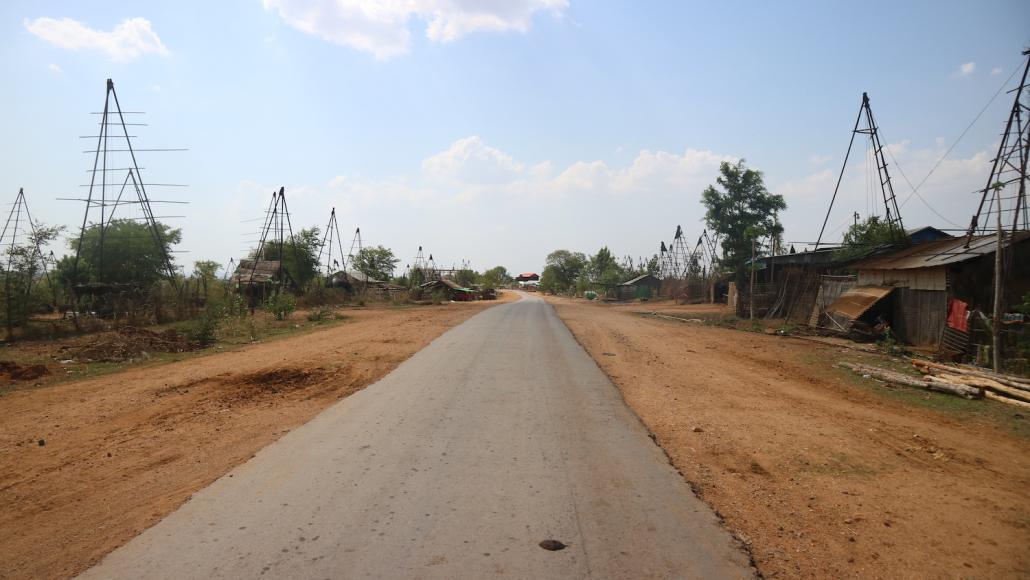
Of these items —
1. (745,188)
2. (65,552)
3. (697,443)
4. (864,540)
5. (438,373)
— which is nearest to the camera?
(65,552)

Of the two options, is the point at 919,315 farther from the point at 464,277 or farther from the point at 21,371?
the point at 464,277

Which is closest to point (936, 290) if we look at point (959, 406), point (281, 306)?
point (959, 406)

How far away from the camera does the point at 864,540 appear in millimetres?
3807

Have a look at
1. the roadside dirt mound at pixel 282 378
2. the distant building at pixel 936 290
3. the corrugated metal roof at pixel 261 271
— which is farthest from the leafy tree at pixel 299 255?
the distant building at pixel 936 290

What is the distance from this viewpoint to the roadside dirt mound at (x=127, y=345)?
1192cm

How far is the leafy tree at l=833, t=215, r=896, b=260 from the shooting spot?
20.7 m

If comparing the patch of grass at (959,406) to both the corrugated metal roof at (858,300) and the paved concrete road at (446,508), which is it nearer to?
the paved concrete road at (446,508)

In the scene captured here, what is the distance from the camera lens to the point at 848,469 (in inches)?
207

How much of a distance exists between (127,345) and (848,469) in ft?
48.6

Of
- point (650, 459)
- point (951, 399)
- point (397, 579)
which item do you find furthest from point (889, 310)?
point (397, 579)

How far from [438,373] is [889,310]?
1427 centimetres

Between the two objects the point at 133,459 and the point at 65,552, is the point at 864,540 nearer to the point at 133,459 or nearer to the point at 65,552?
the point at 65,552

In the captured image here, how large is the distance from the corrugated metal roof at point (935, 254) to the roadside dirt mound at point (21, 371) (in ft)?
68.1

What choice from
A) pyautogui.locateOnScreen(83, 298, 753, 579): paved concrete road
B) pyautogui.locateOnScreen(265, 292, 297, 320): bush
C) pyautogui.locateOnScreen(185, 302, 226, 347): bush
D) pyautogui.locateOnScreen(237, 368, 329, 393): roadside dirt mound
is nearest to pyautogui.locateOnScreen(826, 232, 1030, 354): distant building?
pyautogui.locateOnScreen(83, 298, 753, 579): paved concrete road
